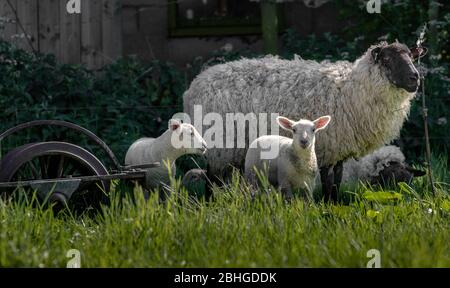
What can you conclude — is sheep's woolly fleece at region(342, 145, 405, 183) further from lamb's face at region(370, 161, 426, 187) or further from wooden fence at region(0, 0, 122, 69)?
wooden fence at region(0, 0, 122, 69)

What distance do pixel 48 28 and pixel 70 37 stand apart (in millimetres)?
284

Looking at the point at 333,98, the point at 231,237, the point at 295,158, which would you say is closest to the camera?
the point at 231,237

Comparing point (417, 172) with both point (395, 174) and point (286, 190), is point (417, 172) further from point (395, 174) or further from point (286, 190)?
point (286, 190)

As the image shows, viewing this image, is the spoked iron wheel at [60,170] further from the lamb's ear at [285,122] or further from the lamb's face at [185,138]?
the lamb's ear at [285,122]

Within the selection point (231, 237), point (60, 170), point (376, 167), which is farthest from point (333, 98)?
point (231, 237)

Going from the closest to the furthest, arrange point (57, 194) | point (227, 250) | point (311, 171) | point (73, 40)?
point (227, 250)
point (57, 194)
point (311, 171)
point (73, 40)

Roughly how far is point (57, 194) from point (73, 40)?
18.1 ft

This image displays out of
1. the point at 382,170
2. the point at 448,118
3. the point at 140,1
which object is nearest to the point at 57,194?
the point at 382,170

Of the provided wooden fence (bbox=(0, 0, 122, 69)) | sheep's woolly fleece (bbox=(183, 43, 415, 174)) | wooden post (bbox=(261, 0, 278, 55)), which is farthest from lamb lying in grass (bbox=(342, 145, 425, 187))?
wooden fence (bbox=(0, 0, 122, 69))

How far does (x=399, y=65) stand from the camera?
699 centimetres

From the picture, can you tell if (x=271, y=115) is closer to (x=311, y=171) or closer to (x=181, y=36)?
(x=311, y=171)

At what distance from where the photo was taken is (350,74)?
7.41 m

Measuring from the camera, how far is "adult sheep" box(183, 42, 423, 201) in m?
7.15
